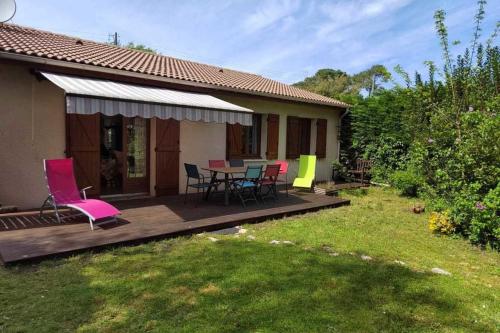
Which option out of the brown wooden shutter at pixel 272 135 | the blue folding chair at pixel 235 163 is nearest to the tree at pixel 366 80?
the brown wooden shutter at pixel 272 135

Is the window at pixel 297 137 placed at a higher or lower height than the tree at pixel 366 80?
lower

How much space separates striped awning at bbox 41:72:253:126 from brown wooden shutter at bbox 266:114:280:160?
15.7 feet

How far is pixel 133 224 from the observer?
770cm

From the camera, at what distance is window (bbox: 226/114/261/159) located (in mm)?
13281

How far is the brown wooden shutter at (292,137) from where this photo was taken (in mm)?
15742

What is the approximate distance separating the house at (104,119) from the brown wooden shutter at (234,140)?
39mm

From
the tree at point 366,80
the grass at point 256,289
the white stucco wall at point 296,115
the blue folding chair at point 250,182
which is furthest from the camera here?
the tree at point 366,80

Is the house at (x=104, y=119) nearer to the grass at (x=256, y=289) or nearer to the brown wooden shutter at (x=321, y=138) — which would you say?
the grass at (x=256, y=289)

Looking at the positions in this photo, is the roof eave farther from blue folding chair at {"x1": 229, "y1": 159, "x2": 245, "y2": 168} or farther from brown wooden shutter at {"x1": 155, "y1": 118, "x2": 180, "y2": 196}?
blue folding chair at {"x1": 229, "y1": 159, "x2": 245, "y2": 168}

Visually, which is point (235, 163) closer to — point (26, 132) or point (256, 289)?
point (26, 132)

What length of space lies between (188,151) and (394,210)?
724 centimetres

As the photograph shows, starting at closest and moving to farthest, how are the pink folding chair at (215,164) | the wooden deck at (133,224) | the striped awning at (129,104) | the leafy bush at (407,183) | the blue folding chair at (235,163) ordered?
the wooden deck at (133,224) < the striped awning at (129,104) < the pink folding chair at (215,164) < the blue folding chair at (235,163) < the leafy bush at (407,183)

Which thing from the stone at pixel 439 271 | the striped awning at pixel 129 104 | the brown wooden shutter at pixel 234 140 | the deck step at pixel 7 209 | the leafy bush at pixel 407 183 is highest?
the striped awning at pixel 129 104

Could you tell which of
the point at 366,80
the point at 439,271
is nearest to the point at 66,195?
the point at 439,271
